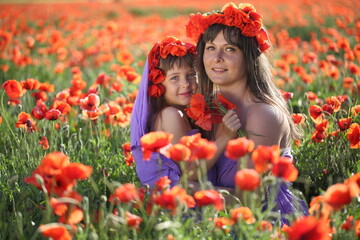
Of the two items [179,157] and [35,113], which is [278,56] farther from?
[179,157]

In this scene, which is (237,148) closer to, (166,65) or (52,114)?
(166,65)

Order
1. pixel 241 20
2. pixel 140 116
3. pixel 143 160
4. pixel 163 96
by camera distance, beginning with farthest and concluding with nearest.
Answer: pixel 163 96
pixel 140 116
pixel 143 160
pixel 241 20

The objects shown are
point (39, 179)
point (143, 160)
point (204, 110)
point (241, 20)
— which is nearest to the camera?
point (39, 179)

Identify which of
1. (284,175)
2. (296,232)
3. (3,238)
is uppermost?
(284,175)

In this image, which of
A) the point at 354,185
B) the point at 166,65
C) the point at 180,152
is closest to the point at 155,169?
the point at 166,65

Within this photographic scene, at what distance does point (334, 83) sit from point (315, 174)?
196 centimetres

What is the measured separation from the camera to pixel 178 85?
3.17 m

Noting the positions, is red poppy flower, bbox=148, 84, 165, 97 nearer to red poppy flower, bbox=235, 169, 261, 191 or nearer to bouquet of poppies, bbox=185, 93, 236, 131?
bouquet of poppies, bbox=185, 93, 236, 131

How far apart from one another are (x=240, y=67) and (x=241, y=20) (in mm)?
278

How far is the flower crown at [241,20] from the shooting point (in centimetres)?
293

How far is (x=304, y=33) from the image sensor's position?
9859 mm

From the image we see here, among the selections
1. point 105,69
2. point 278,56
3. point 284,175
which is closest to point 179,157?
point 284,175

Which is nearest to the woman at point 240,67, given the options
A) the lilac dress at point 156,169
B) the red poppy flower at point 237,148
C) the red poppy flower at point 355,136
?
the lilac dress at point 156,169

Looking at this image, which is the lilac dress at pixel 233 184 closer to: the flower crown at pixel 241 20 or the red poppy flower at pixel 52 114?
the flower crown at pixel 241 20
